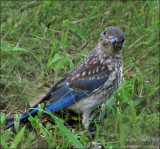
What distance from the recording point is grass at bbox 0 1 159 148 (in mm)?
4738

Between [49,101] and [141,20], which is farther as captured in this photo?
[141,20]

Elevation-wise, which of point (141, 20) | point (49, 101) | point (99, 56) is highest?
point (141, 20)

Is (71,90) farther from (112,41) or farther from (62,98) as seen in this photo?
(112,41)

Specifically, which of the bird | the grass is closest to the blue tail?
the bird

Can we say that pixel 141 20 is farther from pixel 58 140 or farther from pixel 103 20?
pixel 58 140

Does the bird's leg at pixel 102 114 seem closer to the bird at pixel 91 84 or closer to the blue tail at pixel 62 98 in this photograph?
the bird at pixel 91 84

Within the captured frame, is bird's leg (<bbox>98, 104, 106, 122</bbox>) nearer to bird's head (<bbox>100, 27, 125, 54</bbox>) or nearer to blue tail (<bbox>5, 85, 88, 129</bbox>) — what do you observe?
blue tail (<bbox>5, 85, 88, 129</bbox>)

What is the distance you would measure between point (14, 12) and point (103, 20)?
1618 mm

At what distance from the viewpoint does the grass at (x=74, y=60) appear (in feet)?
15.5

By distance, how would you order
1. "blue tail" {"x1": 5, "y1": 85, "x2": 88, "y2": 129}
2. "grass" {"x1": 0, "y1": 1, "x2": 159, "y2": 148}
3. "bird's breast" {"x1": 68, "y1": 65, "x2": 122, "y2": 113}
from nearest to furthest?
"grass" {"x1": 0, "y1": 1, "x2": 159, "y2": 148}
"blue tail" {"x1": 5, "y1": 85, "x2": 88, "y2": 129}
"bird's breast" {"x1": 68, "y1": 65, "x2": 122, "y2": 113}

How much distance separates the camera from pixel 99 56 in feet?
18.1

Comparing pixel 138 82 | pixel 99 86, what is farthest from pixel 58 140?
pixel 138 82

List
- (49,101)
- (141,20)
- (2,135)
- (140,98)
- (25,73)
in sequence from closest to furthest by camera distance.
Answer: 1. (2,135)
2. (49,101)
3. (140,98)
4. (25,73)
5. (141,20)

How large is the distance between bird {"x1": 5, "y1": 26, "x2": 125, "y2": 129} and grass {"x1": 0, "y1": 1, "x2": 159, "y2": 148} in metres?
0.20
